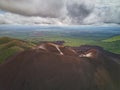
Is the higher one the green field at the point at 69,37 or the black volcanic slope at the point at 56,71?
the green field at the point at 69,37

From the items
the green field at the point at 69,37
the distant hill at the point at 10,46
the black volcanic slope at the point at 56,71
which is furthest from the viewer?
the green field at the point at 69,37

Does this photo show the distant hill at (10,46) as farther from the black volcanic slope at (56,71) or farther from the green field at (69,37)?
the black volcanic slope at (56,71)

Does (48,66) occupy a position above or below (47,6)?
below

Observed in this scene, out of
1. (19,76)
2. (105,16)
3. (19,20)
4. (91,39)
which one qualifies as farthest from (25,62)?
(105,16)

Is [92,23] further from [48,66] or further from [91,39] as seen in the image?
[48,66]

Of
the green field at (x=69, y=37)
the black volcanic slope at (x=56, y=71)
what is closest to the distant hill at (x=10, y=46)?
the green field at (x=69, y=37)

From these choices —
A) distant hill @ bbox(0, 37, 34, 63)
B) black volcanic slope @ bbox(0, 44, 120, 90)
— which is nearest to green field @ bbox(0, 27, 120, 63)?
distant hill @ bbox(0, 37, 34, 63)

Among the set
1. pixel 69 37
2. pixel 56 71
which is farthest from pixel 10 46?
pixel 69 37

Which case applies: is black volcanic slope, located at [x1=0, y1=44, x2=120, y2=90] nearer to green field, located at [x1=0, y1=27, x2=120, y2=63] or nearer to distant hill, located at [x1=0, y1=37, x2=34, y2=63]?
distant hill, located at [x1=0, y1=37, x2=34, y2=63]
